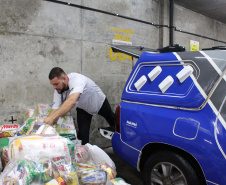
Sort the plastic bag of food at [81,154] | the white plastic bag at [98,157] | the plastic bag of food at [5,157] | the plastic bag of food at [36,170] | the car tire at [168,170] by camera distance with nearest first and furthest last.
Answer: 1. the plastic bag of food at [36,170]
2. the car tire at [168,170]
3. the plastic bag of food at [5,157]
4. the plastic bag of food at [81,154]
5. the white plastic bag at [98,157]

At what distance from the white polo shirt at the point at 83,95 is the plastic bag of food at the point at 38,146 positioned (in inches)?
42.4

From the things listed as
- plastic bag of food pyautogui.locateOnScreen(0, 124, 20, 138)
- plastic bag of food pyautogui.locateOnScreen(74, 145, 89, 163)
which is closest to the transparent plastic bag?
plastic bag of food pyautogui.locateOnScreen(74, 145, 89, 163)

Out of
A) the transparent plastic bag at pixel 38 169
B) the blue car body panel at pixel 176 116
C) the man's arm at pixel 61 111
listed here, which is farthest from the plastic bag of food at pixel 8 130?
the blue car body panel at pixel 176 116

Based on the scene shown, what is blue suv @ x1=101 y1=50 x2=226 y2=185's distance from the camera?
1906mm

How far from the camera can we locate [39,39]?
13.7ft

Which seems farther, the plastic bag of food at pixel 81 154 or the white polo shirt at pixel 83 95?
the white polo shirt at pixel 83 95

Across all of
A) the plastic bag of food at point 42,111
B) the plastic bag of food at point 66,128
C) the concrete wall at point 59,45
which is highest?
the concrete wall at point 59,45

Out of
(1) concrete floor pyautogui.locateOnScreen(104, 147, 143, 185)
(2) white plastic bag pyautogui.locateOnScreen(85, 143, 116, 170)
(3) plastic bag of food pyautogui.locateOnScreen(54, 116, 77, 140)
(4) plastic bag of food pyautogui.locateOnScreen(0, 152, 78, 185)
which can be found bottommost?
(1) concrete floor pyautogui.locateOnScreen(104, 147, 143, 185)

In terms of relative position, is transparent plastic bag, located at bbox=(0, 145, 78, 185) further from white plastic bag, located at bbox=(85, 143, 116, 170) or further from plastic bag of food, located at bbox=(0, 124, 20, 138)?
plastic bag of food, located at bbox=(0, 124, 20, 138)

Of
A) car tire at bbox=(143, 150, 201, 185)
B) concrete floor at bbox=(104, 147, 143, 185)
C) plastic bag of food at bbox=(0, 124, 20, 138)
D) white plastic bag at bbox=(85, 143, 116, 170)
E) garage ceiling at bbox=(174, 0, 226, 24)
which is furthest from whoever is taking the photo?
garage ceiling at bbox=(174, 0, 226, 24)

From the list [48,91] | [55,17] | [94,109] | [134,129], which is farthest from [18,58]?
[134,129]

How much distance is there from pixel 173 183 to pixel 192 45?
6330 millimetres

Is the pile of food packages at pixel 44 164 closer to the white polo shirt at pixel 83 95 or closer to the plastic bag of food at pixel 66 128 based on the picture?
the plastic bag of food at pixel 66 128

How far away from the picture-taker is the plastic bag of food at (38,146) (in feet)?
6.91
